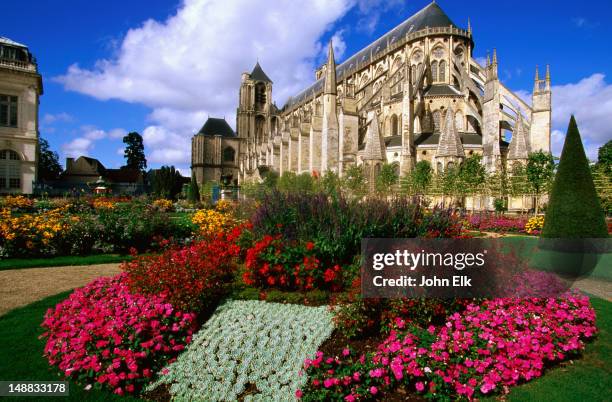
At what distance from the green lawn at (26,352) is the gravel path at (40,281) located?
1.86ft

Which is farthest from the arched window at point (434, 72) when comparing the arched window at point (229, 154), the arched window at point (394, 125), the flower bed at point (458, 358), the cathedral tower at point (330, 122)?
the arched window at point (229, 154)

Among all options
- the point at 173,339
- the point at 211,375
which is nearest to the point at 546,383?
the point at 211,375

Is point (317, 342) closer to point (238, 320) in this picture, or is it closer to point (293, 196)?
point (238, 320)

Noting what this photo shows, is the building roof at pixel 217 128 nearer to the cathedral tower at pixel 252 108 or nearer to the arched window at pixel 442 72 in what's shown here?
the cathedral tower at pixel 252 108

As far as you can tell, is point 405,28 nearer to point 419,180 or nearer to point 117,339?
point 419,180

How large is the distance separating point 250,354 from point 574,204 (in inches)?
442

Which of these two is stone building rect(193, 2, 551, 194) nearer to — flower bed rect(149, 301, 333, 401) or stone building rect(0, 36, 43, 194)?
stone building rect(0, 36, 43, 194)

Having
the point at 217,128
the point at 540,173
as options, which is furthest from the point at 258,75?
the point at 540,173

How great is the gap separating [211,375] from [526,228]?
17.1m

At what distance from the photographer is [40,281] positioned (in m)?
7.64

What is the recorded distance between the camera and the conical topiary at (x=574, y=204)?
36.0 feet

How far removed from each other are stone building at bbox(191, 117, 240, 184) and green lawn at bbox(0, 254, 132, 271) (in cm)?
5561

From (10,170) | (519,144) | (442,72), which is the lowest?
(10,170)

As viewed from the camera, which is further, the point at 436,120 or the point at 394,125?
the point at 394,125
